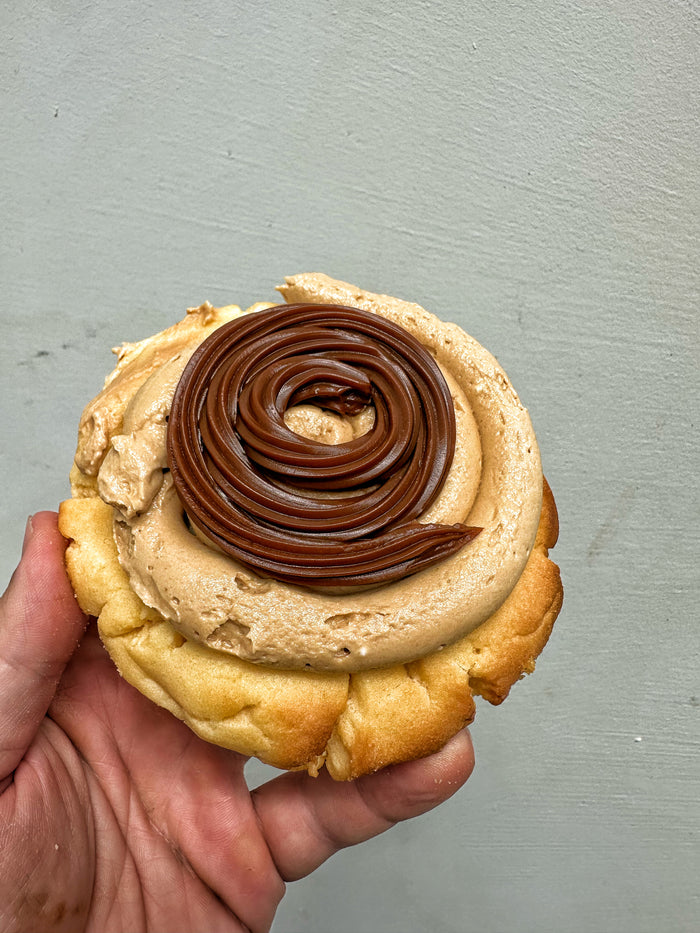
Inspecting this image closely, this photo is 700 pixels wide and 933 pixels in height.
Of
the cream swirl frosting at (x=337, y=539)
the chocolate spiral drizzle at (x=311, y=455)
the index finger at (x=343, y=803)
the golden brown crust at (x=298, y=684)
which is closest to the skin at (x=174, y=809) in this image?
the index finger at (x=343, y=803)

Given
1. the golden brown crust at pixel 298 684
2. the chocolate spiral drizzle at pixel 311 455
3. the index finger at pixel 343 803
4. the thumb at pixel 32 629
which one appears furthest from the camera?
the index finger at pixel 343 803

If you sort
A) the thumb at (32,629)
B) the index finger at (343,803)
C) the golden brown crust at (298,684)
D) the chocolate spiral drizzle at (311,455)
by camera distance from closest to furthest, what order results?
the chocolate spiral drizzle at (311,455)
the golden brown crust at (298,684)
the thumb at (32,629)
the index finger at (343,803)

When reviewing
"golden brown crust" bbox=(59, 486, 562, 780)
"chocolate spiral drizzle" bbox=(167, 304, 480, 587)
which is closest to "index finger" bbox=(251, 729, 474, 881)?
"golden brown crust" bbox=(59, 486, 562, 780)

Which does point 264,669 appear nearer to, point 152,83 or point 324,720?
point 324,720

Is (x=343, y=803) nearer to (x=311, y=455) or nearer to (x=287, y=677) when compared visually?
(x=287, y=677)

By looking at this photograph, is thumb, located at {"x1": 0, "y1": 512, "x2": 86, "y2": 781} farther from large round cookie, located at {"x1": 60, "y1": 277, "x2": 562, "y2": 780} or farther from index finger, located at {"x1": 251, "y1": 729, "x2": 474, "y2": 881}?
index finger, located at {"x1": 251, "y1": 729, "x2": 474, "y2": 881}

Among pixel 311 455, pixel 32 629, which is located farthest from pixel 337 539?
pixel 32 629

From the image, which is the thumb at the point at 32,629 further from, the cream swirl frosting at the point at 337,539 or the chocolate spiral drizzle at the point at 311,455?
the chocolate spiral drizzle at the point at 311,455
